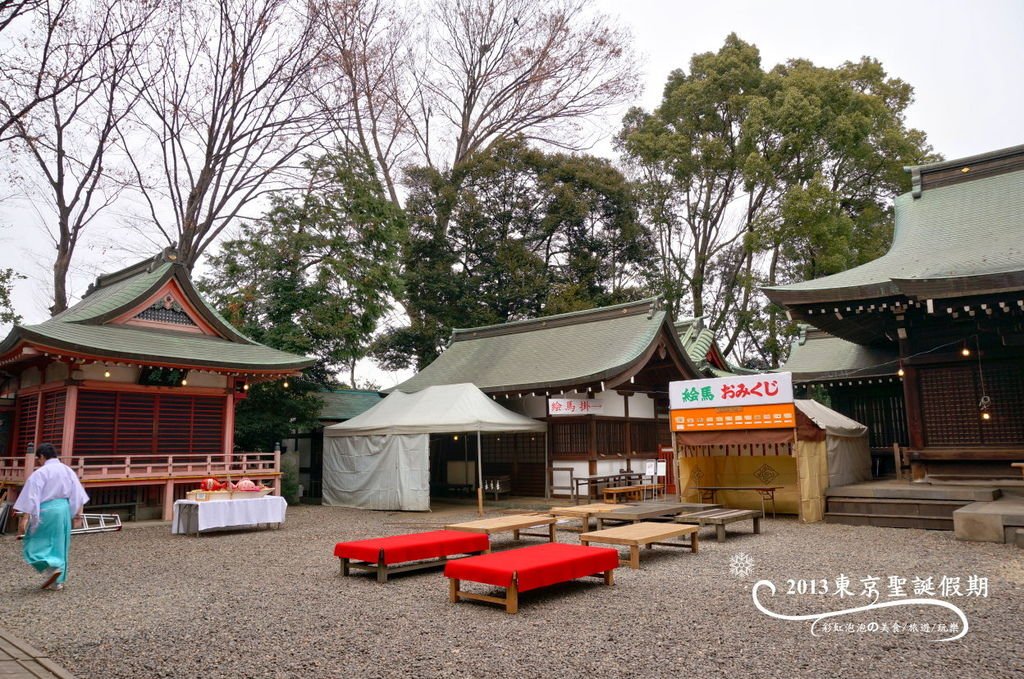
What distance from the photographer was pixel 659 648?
4684mm

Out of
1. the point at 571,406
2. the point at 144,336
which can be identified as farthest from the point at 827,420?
the point at 144,336

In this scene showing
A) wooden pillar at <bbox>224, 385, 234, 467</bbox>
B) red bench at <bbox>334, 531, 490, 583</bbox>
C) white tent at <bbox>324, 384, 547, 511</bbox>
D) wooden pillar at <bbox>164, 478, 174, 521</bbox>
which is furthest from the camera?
wooden pillar at <bbox>224, 385, 234, 467</bbox>

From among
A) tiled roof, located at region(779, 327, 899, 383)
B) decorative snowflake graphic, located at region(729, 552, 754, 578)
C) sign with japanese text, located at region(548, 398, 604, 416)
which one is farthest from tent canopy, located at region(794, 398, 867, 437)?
sign with japanese text, located at region(548, 398, 604, 416)

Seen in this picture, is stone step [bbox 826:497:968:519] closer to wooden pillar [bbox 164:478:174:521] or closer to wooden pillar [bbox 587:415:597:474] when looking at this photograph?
wooden pillar [bbox 587:415:597:474]

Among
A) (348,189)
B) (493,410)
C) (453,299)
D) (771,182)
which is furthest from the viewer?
(453,299)

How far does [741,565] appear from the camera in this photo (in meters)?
7.63

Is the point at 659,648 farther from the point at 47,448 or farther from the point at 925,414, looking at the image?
the point at 925,414

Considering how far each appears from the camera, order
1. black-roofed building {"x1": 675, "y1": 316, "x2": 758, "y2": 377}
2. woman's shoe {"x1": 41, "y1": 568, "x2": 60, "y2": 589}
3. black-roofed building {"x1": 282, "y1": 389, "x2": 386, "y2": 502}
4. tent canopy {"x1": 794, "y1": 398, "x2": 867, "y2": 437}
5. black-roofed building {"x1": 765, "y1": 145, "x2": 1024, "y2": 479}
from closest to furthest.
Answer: woman's shoe {"x1": 41, "y1": 568, "x2": 60, "y2": 589}
black-roofed building {"x1": 765, "y1": 145, "x2": 1024, "y2": 479}
tent canopy {"x1": 794, "y1": 398, "x2": 867, "y2": 437}
black-roofed building {"x1": 282, "y1": 389, "x2": 386, "y2": 502}
black-roofed building {"x1": 675, "y1": 316, "x2": 758, "y2": 377}

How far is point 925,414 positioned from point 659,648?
9455 millimetres

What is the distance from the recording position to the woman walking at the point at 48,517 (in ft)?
22.1

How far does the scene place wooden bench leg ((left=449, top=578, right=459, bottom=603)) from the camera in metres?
6.14

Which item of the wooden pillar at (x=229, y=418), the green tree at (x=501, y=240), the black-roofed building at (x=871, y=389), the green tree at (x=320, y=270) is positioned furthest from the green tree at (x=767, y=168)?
the wooden pillar at (x=229, y=418)

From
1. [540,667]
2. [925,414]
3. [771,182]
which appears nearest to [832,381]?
[925,414]

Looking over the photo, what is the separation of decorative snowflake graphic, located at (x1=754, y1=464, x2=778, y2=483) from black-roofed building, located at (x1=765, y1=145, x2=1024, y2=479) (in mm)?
2284
